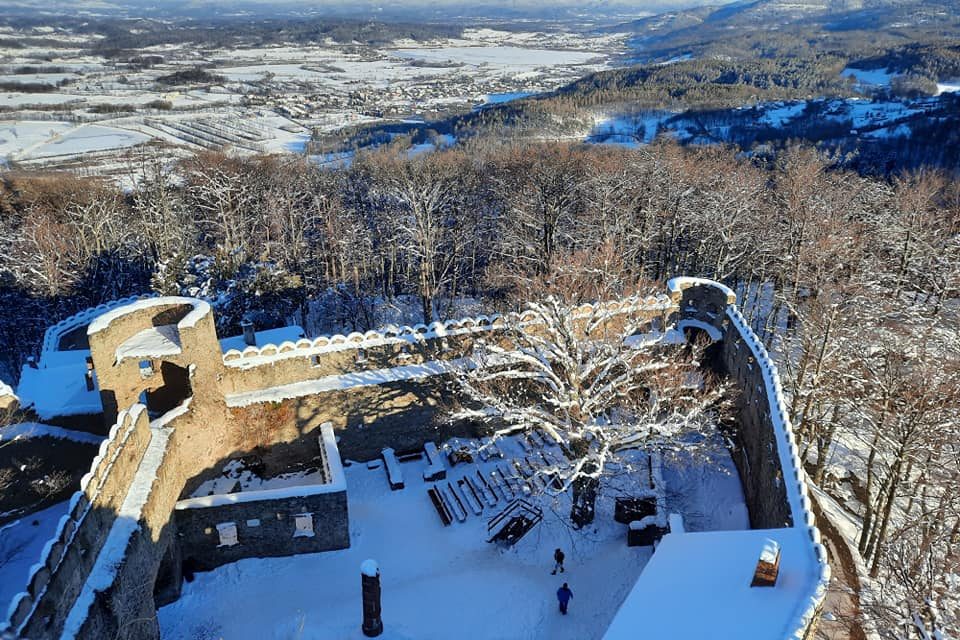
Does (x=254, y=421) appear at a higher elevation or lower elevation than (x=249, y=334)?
lower

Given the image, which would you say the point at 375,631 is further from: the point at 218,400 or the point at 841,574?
the point at 841,574

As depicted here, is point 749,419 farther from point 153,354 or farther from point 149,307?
point 149,307

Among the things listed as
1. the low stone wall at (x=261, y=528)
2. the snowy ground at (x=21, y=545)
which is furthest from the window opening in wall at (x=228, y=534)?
the snowy ground at (x=21, y=545)

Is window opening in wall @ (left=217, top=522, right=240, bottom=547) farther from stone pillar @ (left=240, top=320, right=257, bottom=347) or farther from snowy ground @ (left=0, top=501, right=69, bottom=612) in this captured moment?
stone pillar @ (left=240, top=320, right=257, bottom=347)

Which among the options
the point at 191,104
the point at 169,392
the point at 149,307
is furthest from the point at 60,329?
the point at 191,104

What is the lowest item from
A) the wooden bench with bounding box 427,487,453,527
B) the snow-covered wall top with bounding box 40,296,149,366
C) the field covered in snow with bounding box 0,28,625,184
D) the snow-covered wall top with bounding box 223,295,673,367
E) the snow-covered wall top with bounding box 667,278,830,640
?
the field covered in snow with bounding box 0,28,625,184

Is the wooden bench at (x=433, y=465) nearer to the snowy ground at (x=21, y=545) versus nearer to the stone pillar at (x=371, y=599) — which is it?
the stone pillar at (x=371, y=599)

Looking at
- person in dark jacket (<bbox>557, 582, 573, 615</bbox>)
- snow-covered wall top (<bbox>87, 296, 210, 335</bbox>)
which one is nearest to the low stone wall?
snow-covered wall top (<bbox>87, 296, 210, 335</bbox>)
